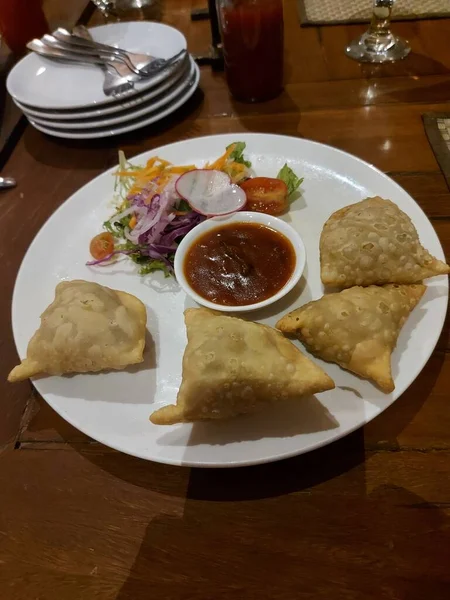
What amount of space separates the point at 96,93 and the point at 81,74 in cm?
29

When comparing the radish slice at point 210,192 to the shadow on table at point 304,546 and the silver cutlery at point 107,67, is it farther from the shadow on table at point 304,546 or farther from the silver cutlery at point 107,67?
the shadow on table at point 304,546

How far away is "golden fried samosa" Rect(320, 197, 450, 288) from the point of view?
6.48 ft

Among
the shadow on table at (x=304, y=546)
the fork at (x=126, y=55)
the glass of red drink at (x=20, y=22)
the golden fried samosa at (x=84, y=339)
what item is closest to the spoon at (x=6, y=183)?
the fork at (x=126, y=55)

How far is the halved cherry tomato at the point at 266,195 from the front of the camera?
253cm

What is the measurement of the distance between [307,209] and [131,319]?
1157mm

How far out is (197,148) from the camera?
2.95 meters

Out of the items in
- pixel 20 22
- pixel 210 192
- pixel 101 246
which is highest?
pixel 20 22

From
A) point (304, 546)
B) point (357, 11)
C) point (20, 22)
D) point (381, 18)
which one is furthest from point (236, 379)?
point (20, 22)

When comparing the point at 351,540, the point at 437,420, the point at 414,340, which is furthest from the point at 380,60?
the point at 351,540

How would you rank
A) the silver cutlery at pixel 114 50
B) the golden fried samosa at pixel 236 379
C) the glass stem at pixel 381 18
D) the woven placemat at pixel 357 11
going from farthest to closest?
the woven placemat at pixel 357 11, the glass stem at pixel 381 18, the silver cutlery at pixel 114 50, the golden fried samosa at pixel 236 379

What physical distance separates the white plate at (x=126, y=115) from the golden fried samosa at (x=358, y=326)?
77.8 inches

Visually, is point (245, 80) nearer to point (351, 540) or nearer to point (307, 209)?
point (307, 209)

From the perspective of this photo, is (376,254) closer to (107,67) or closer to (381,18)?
(107,67)

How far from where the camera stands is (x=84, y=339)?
1.90m
